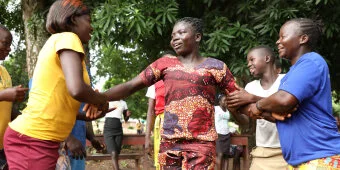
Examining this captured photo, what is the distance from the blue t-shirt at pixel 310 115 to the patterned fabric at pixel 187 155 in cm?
68

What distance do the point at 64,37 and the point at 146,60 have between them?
27.0 feet

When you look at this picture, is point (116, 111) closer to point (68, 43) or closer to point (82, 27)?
point (82, 27)

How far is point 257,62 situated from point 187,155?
1811 millimetres

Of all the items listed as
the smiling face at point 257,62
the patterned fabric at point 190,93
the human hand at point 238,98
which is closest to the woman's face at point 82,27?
the patterned fabric at point 190,93

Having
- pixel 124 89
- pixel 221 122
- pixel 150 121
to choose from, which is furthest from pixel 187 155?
pixel 221 122

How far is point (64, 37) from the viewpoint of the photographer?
2904mm

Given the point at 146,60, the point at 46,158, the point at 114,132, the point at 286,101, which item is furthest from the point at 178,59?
the point at 146,60

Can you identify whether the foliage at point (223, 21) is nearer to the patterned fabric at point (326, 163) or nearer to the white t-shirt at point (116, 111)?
the white t-shirt at point (116, 111)

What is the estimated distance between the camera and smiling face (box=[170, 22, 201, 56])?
12.9ft

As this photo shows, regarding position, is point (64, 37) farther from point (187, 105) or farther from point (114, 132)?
point (114, 132)

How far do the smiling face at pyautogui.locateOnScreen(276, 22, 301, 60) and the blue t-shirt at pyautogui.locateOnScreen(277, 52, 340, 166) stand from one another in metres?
0.19

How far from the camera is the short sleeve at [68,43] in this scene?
2.85 m

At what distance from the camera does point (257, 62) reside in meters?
5.10

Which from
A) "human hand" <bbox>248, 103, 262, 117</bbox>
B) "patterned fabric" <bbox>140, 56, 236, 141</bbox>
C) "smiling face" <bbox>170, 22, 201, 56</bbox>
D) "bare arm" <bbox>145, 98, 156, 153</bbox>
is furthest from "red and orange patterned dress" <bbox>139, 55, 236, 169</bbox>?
"bare arm" <bbox>145, 98, 156, 153</bbox>
